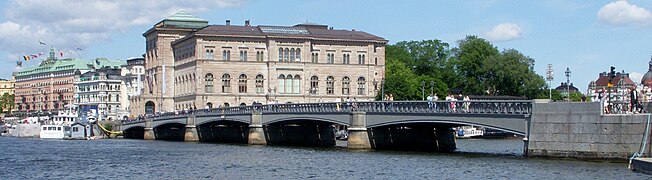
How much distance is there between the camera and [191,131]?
125 metres

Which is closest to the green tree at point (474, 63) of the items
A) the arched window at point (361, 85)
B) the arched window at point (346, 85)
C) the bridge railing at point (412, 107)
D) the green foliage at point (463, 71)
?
the green foliage at point (463, 71)

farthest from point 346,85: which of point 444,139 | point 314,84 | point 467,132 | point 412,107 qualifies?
point 412,107

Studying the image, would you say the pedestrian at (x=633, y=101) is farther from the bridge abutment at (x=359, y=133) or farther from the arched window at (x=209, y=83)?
the arched window at (x=209, y=83)

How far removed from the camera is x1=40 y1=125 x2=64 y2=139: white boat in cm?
15275

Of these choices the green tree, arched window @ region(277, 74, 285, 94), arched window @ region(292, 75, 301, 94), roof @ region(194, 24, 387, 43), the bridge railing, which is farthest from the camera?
the green tree

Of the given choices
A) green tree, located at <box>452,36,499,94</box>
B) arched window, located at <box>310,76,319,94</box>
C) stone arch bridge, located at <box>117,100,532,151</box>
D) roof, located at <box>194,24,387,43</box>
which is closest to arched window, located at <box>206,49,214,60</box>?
roof, located at <box>194,24,387,43</box>

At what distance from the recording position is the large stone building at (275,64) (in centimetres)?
17025

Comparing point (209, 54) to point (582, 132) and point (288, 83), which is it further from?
point (582, 132)

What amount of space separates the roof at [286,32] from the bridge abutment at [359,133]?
8273 centimetres

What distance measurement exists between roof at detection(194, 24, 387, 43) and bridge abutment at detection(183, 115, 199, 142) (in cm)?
4436

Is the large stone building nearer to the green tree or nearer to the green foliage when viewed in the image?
the green foliage

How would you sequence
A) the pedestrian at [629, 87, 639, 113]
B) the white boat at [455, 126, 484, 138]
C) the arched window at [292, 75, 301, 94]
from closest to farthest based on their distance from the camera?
the pedestrian at [629, 87, 639, 113], the white boat at [455, 126, 484, 138], the arched window at [292, 75, 301, 94]

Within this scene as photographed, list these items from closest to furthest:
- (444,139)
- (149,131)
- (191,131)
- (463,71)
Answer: (444,139)
(191,131)
(149,131)
(463,71)

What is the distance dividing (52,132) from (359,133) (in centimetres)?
7556
